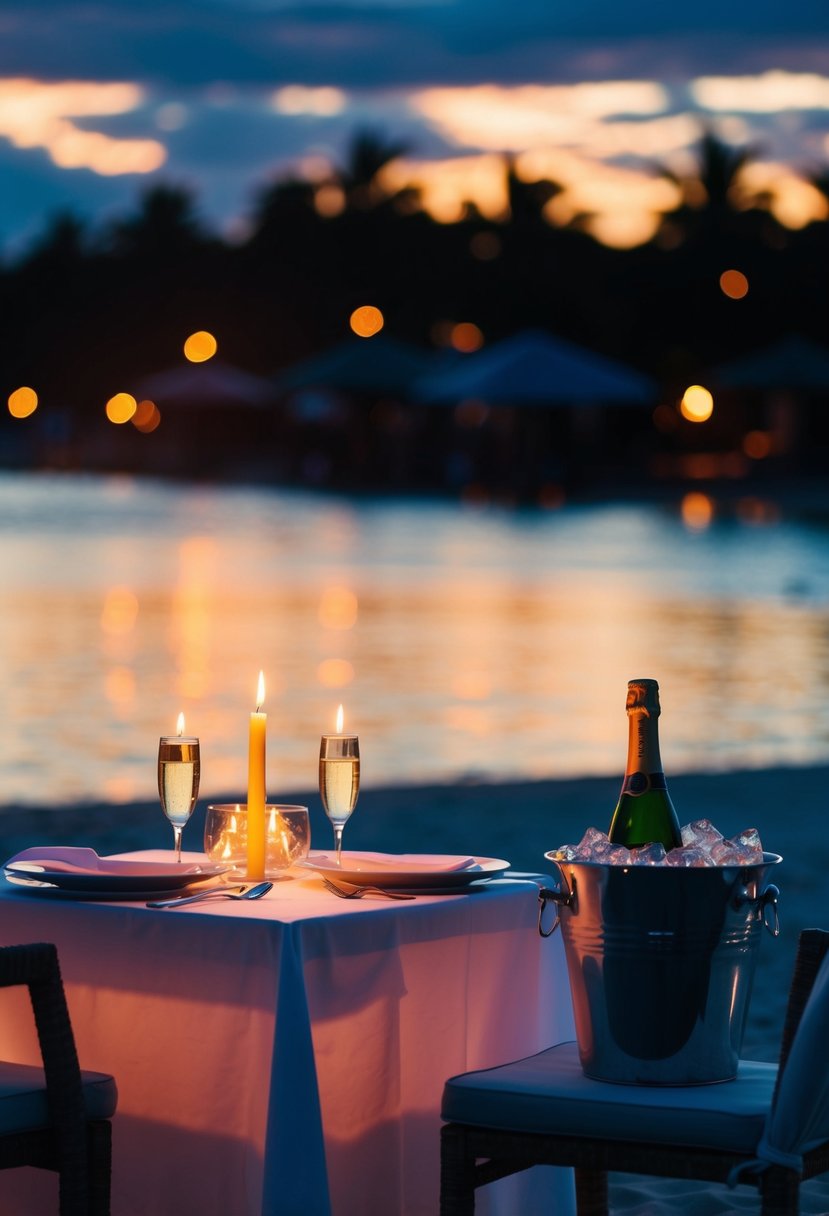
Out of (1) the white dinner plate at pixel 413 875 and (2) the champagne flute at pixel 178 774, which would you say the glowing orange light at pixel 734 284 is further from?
(2) the champagne flute at pixel 178 774

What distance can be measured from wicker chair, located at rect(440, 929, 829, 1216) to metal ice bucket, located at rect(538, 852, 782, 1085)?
4 centimetres

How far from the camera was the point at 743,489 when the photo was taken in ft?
127

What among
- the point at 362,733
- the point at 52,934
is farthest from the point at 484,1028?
the point at 362,733

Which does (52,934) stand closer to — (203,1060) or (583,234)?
(203,1060)

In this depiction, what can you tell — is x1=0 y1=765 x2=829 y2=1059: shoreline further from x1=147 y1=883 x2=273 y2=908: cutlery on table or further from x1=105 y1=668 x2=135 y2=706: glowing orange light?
x1=147 y1=883 x2=273 y2=908: cutlery on table

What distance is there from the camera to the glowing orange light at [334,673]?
12648 mm

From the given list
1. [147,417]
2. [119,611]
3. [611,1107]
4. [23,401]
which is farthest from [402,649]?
[23,401]

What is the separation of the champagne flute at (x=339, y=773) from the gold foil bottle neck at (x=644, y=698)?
39 cm

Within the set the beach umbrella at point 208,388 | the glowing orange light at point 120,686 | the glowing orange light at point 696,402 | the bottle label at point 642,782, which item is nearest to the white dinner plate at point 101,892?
the bottle label at point 642,782

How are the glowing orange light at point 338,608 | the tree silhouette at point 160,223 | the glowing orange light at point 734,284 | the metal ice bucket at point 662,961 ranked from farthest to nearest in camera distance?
the tree silhouette at point 160,223
the glowing orange light at point 734,284
the glowing orange light at point 338,608
the metal ice bucket at point 662,961

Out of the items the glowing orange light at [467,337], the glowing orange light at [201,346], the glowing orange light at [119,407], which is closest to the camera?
the glowing orange light at [467,337]

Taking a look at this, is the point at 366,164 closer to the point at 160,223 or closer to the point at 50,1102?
the point at 160,223

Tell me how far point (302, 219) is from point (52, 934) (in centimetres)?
5466

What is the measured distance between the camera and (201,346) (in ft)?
184
